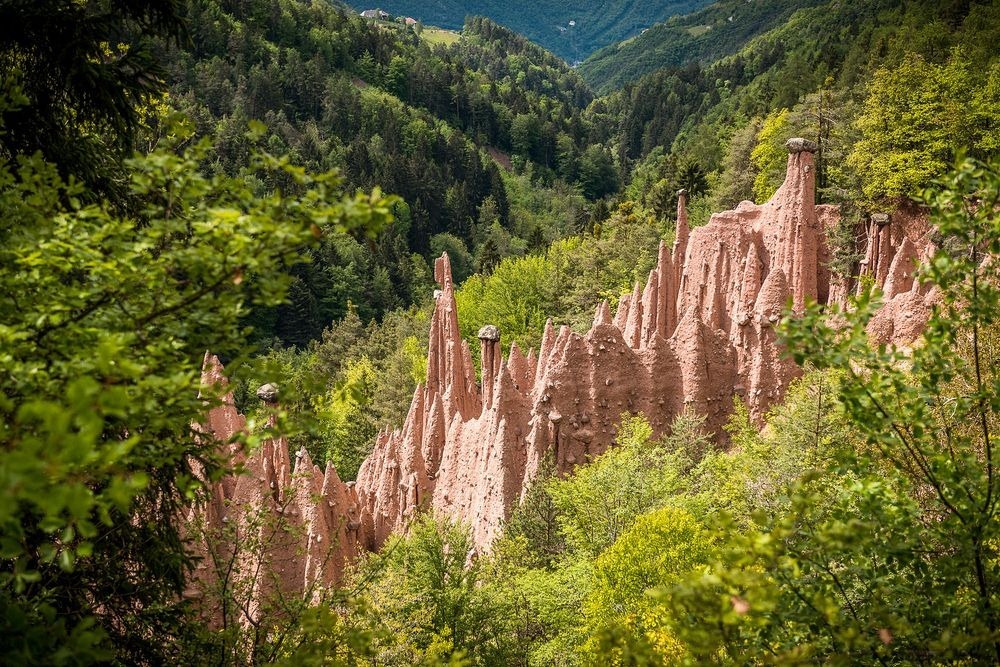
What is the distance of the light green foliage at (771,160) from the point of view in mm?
41625


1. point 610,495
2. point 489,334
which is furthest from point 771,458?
point 489,334

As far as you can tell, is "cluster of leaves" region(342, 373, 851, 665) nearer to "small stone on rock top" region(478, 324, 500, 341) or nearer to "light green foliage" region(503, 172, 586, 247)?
"small stone on rock top" region(478, 324, 500, 341)

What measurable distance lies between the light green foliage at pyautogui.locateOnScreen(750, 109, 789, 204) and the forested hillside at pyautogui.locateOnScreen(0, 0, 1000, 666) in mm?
264

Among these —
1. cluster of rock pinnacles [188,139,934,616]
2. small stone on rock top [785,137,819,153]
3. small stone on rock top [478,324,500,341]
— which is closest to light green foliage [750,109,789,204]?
cluster of rock pinnacles [188,139,934,616]

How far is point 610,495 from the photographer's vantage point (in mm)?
18141

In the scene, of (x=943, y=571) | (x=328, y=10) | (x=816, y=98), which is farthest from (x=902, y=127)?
(x=328, y=10)

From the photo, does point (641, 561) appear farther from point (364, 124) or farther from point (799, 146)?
point (364, 124)

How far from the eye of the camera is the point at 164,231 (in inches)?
176

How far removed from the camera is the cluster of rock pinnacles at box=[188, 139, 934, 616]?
2117cm

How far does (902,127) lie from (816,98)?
9482mm

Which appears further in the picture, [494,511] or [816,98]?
[816,98]

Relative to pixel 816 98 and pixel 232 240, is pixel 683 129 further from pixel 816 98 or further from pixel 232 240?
pixel 232 240

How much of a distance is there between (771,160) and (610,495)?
31.6 metres

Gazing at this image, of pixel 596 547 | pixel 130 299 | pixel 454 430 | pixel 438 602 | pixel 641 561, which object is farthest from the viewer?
pixel 454 430
